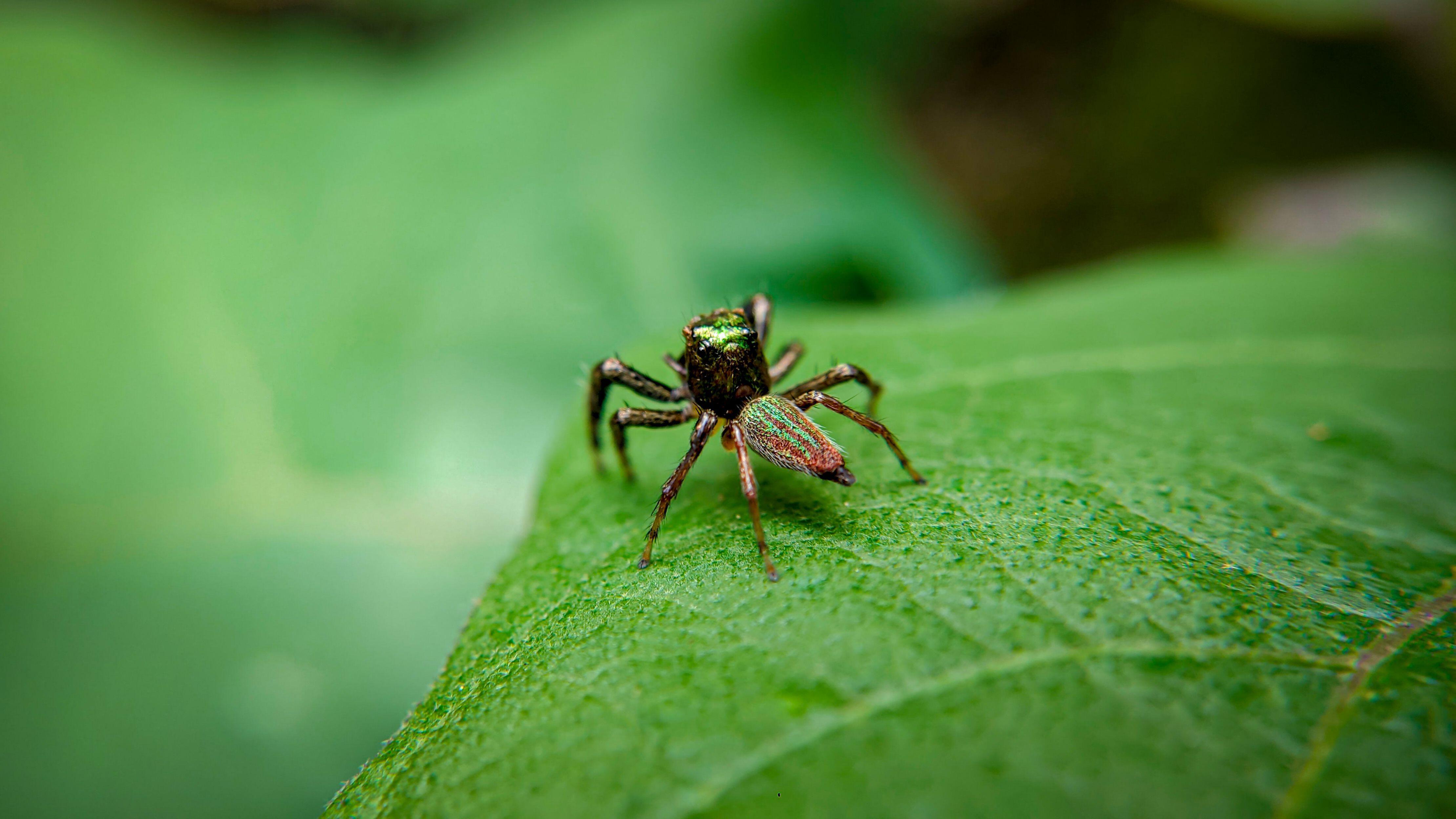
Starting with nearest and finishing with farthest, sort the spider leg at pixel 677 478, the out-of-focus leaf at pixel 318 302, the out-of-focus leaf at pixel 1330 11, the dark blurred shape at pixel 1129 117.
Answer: the spider leg at pixel 677 478 < the out-of-focus leaf at pixel 318 302 < the out-of-focus leaf at pixel 1330 11 < the dark blurred shape at pixel 1129 117

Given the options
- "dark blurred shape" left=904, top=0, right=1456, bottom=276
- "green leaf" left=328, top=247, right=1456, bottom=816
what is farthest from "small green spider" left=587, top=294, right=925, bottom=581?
"dark blurred shape" left=904, top=0, right=1456, bottom=276

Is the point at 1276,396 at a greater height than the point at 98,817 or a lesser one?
greater

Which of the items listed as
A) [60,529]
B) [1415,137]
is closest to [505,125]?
[60,529]

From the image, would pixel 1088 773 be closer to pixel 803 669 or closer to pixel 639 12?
pixel 803 669

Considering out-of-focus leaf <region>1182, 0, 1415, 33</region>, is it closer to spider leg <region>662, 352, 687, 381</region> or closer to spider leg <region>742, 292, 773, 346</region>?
spider leg <region>742, 292, 773, 346</region>

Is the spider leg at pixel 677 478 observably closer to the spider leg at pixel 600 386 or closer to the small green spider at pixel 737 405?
the small green spider at pixel 737 405

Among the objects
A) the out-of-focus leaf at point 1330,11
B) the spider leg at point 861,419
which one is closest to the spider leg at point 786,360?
the spider leg at point 861,419
